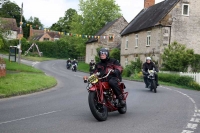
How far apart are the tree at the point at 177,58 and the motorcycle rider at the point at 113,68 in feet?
76.0

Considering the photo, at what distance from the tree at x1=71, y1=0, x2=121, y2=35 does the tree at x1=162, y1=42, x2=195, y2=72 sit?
36.6m

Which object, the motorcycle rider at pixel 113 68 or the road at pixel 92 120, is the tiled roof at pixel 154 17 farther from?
the motorcycle rider at pixel 113 68

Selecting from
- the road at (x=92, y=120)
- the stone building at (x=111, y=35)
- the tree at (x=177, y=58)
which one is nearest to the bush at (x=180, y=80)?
the tree at (x=177, y=58)

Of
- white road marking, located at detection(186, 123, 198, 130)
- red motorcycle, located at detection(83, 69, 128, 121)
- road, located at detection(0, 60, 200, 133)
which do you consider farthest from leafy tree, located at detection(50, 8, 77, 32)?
white road marking, located at detection(186, 123, 198, 130)

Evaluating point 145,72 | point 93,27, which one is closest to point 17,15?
point 93,27

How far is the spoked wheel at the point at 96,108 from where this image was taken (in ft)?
26.8

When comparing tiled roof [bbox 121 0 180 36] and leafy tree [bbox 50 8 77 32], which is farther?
leafy tree [bbox 50 8 77 32]

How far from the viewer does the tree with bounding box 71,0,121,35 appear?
68.0 m

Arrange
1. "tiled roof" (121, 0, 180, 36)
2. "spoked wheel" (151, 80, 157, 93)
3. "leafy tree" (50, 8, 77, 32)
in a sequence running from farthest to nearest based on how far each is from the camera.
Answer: "leafy tree" (50, 8, 77, 32) < "tiled roof" (121, 0, 180, 36) < "spoked wheel" (151, 80, 157, 93)

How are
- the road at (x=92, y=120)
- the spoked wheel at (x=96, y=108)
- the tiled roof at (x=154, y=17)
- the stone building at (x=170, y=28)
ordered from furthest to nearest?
the tiled roof at (x=154, y=17)
the stone building at (x=170, y=28)
the spoked wheel at (x=96, y=108)
the road at (x=92, y=120)

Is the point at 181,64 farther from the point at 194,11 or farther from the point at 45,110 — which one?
the point at 45,110

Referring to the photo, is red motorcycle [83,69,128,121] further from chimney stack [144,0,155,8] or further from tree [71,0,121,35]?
tree [71,0,121,35]

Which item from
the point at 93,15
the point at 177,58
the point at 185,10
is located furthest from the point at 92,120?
the point at 93,15

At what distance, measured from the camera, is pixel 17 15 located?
10500cm
